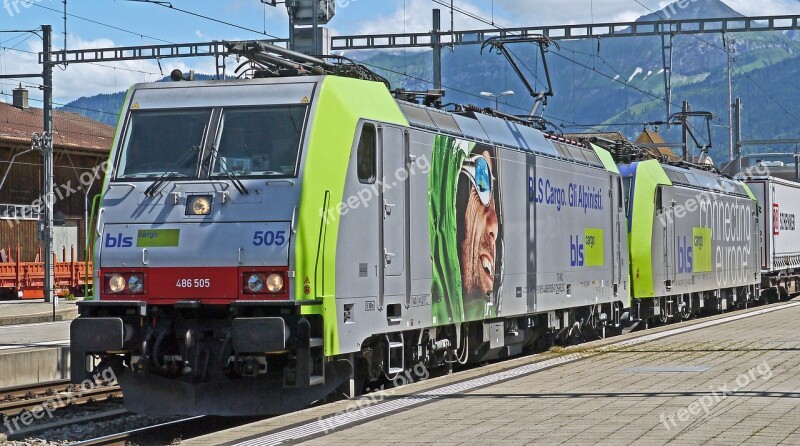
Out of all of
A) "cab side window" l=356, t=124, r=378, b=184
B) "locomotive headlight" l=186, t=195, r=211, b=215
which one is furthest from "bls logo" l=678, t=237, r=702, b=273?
"locomotive headlight" l=186, t=195, r=211, b=215

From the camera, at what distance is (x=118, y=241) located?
39.9 feet

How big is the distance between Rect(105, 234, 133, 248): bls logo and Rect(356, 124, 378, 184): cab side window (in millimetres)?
2435

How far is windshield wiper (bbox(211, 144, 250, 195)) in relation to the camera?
39.2 ft

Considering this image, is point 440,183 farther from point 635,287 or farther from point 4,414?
point 635,287

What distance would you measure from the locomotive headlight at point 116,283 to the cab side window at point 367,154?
8.63 ft

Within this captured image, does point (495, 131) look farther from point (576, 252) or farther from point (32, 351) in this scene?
point (32, 351)

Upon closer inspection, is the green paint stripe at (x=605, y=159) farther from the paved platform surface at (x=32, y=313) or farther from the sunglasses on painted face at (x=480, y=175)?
the paved platform surface at (x=32, y=313)

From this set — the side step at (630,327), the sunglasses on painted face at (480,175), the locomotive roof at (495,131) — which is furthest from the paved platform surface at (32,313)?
the sunglasses on painted face at (480,175)

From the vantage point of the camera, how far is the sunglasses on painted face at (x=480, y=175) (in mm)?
15664

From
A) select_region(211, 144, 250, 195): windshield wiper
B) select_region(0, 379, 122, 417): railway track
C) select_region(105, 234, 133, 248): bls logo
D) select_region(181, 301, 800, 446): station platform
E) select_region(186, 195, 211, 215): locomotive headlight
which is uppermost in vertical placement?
select_region(211, 144, 250, 195): windshield wiper

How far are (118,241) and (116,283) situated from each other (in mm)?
423

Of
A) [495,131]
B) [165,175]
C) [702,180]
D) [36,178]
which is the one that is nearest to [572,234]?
[495,131]

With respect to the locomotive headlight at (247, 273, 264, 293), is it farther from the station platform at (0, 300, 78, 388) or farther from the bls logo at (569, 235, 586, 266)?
the bls logo at (569, 235, 586, 266)

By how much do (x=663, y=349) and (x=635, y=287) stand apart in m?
6.16
